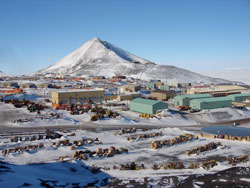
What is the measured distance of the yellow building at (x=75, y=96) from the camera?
2223 inches

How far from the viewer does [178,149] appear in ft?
86.5

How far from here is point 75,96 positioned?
58.6 metres

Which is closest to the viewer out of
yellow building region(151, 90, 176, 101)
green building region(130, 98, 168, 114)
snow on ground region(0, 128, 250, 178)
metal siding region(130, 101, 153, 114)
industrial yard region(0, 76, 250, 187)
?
industrial yard region(0, 76, 250, 187)

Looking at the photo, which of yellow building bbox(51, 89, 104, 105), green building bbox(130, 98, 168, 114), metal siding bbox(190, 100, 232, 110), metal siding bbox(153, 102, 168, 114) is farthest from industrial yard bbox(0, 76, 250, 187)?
yellow building bbox(51, 89, 104, 105)

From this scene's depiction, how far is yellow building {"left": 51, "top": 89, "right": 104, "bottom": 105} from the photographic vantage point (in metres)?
56.5

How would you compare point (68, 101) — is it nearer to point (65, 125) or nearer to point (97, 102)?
point (97, 102)

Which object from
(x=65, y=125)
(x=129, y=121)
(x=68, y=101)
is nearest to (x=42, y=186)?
(x=65, y=125)

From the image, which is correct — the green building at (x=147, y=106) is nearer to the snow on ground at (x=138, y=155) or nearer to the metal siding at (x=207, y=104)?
the metal siding at (x=207, y=104)

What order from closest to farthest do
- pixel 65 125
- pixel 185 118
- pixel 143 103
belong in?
pixel 65 125, pixel 185 118, pixel 143 103

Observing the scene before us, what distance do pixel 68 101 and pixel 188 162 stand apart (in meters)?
39.6

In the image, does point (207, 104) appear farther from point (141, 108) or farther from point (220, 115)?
point (141, 108)

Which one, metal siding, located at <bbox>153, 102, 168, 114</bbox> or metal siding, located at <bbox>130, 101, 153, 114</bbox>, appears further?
metal siding, located at <bbox>130, 101, 153, 114</bbox>

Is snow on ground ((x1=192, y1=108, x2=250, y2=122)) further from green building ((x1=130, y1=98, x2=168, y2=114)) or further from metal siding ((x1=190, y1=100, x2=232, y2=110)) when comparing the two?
green building ((x1=130, y1=98, x2=168, y2=114))

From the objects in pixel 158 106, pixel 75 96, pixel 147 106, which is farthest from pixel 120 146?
pixel 75 96
